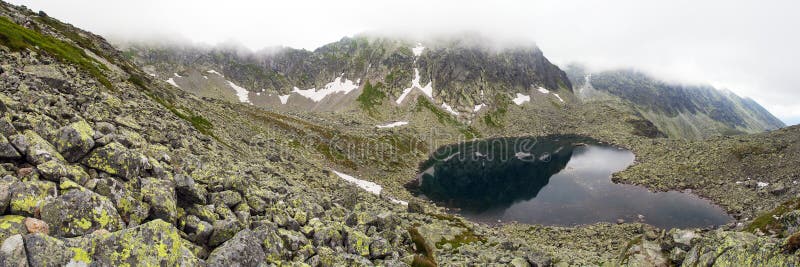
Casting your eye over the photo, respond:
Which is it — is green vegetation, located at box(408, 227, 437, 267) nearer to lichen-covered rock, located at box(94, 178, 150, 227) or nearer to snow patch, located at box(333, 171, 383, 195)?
lichen-covered rock, located at box(94, 178, 150, 227)

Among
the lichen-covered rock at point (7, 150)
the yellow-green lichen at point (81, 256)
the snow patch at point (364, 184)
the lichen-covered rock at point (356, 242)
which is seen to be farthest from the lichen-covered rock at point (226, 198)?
the snow patch at point (364, 184)

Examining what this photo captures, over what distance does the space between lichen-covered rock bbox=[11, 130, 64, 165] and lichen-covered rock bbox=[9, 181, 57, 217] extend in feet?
6.27

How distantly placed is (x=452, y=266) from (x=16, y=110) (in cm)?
2554

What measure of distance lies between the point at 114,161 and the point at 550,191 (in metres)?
86.4

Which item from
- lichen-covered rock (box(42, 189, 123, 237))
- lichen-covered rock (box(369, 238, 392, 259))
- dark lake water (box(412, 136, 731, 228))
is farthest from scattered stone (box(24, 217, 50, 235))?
A: dark lake water (box(412, 136, 731, 228))

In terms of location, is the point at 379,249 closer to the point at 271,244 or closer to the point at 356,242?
the point at 356,242

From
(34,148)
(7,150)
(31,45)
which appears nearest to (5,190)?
(7,150)

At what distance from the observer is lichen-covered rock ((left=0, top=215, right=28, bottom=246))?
935cm

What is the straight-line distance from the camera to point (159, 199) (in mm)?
14188

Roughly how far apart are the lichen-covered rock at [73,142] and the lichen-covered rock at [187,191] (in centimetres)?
337

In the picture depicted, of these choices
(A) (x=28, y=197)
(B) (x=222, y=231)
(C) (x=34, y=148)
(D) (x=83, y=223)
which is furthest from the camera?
(B) (x=222, y=231)

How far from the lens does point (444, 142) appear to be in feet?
503

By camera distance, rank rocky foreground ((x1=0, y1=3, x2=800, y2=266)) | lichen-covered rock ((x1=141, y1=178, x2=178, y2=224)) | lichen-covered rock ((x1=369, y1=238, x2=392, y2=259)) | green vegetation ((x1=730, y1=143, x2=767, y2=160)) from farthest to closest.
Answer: green vegetation ((x1=730, y1=143, x2=767, y2=160)) → lichen-covered rock ((x1=369, y1=238, x2=392, y2=259)) → lichen-covered rock ((x1=141, y1=178, x2=178, y2=224)) → rocky foreground ((x1=0, y1=3, x2=800, y2=266))

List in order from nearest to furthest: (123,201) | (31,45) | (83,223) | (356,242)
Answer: (83,223) → (123,201) → (356,242) → (31,45)
